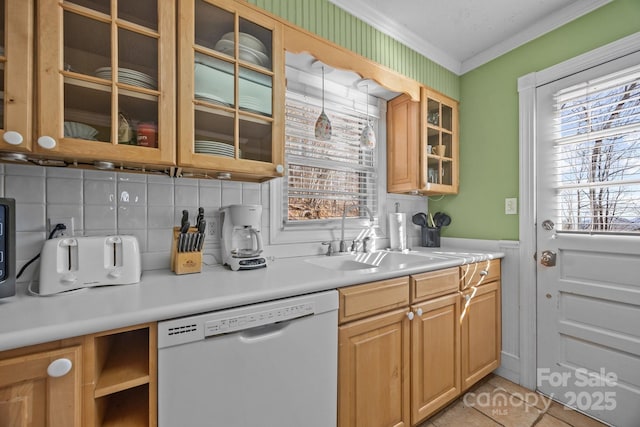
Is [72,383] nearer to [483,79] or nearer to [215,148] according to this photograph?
[215,148]

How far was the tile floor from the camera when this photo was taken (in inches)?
62.5

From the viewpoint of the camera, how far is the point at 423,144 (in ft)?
6.80

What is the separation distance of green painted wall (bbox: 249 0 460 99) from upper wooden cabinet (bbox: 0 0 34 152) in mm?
906

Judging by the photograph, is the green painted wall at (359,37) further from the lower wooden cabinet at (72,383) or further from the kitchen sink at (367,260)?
the lower wooden cabinet at (72,383)

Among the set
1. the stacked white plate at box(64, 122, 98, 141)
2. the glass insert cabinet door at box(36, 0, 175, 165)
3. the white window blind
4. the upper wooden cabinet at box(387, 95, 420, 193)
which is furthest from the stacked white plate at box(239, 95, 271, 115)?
the white window blind

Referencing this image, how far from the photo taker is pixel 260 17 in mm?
1323

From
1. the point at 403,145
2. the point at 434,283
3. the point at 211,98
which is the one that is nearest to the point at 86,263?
the point at 211,98

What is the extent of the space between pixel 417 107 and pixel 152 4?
68.1 inches

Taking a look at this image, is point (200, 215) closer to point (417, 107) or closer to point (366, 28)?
point (366, 28)

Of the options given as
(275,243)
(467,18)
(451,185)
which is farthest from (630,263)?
(275,243)

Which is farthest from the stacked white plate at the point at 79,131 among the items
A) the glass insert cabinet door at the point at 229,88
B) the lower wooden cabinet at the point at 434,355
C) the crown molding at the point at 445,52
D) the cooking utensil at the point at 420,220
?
the cooking utensil at the point at 420,220

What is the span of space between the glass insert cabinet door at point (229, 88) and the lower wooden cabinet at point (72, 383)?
71cm

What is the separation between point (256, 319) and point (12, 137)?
94 cm

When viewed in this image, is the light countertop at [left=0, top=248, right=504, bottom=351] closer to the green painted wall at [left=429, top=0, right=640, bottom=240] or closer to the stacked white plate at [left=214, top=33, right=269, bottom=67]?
the stacked white plate at [left=214, top=33, right=269, bottom=67]
